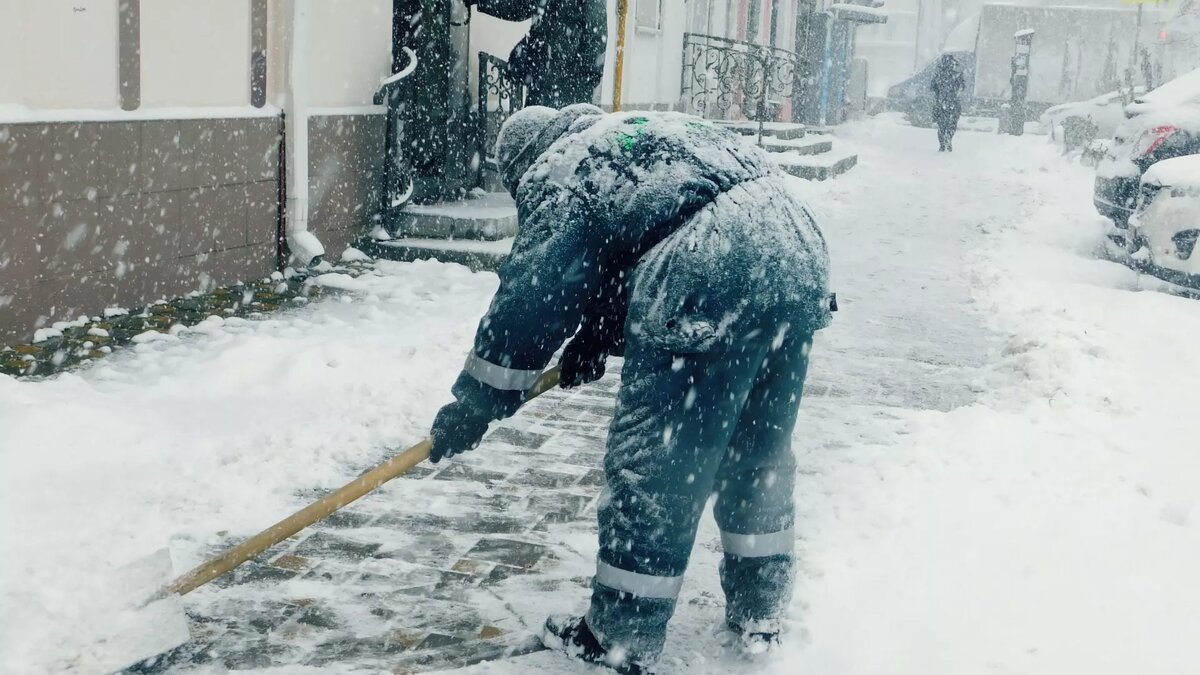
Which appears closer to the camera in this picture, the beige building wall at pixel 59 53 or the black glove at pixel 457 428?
the black glove at pixel 457 428

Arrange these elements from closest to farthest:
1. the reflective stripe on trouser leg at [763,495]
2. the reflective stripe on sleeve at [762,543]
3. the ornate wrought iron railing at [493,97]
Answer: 1. the reflective stripe on trouser leg at [763,495]
2. the reflective stripe on sleeve at [762,543]
3. the ornate wrought iron railing at [493,97]

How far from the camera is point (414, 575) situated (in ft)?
12.1

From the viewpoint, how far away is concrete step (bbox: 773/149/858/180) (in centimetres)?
1603

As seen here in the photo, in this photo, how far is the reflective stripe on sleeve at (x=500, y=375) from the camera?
2.93 metres

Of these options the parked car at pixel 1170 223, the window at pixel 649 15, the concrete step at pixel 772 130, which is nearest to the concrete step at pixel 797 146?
the concrete step at pixel 772 130

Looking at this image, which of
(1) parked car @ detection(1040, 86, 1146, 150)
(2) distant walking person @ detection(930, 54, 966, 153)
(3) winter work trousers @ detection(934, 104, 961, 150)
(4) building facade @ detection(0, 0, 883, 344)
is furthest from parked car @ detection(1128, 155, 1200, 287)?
(3) winter work trousers @ detection(934, 104, 961, 150)

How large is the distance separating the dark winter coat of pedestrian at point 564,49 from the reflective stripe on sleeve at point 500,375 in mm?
6039

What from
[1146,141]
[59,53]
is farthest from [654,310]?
[1146,141]

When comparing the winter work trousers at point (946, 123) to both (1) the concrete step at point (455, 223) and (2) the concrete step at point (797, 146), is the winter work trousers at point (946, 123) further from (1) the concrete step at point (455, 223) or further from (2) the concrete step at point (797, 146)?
(1) the concrete step at point (455, 223)

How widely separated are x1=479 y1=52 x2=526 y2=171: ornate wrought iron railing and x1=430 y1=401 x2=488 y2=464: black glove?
7.24m

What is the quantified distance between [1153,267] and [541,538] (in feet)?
20.3

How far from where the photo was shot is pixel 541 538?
4.04 m

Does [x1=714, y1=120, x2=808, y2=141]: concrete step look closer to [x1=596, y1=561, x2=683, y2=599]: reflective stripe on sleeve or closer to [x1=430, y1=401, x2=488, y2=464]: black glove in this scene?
[x1=430, y1=401, x2=488, y2=464]: black glove

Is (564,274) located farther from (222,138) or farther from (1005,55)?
(1005,55)
